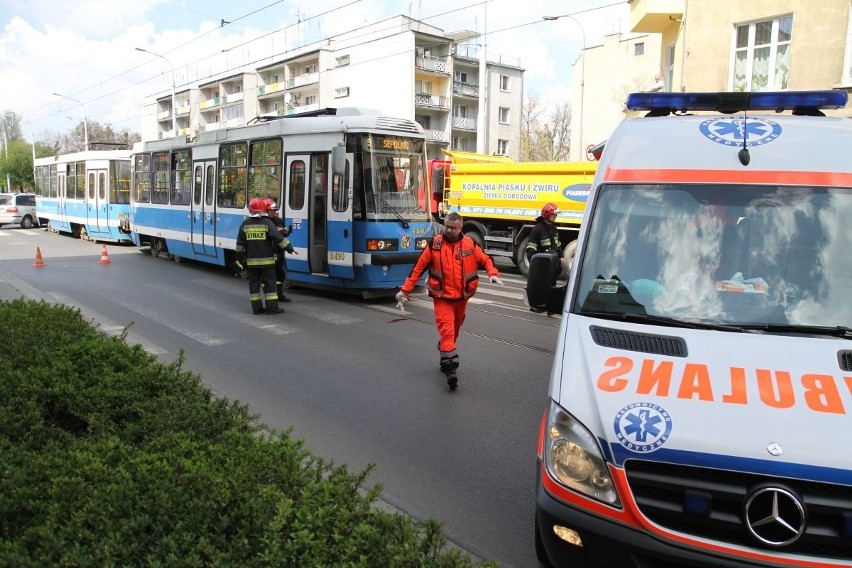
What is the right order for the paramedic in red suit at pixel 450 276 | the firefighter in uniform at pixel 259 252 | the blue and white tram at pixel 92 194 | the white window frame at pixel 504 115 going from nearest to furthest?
the paramedic in red suit at pixel 450 276 < the firefighter in uniform at pixel 259 252 < the blue and white tram at pixel 92 194 < the white window frame at pixel 504 115

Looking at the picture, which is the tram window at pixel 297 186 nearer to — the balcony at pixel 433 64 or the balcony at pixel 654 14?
the balcony at pixel 654 14

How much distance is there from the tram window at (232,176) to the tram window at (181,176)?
6.02 feet

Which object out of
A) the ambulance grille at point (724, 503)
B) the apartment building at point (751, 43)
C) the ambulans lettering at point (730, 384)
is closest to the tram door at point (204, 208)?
the apartment building at point (751, 43)

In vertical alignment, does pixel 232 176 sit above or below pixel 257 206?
above

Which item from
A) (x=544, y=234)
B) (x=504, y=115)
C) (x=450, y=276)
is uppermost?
(x=504, y=115)

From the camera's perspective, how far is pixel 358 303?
12367 millimetres

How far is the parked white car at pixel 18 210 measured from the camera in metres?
33.9

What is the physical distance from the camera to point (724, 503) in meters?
2.65

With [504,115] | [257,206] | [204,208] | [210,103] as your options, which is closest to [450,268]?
[257,206]

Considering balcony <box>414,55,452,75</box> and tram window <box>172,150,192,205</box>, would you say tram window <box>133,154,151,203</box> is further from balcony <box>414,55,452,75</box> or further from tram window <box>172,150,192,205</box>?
balcony <box>414,55,452,75</box>

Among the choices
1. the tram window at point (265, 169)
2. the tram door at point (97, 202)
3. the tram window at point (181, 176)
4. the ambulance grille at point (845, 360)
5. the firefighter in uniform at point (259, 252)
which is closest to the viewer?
the ambulance grille at point (845, 360)

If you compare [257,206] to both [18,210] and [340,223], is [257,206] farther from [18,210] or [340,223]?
[18,210]

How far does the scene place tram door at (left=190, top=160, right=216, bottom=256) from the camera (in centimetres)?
1576

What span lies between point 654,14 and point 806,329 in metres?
17.1
